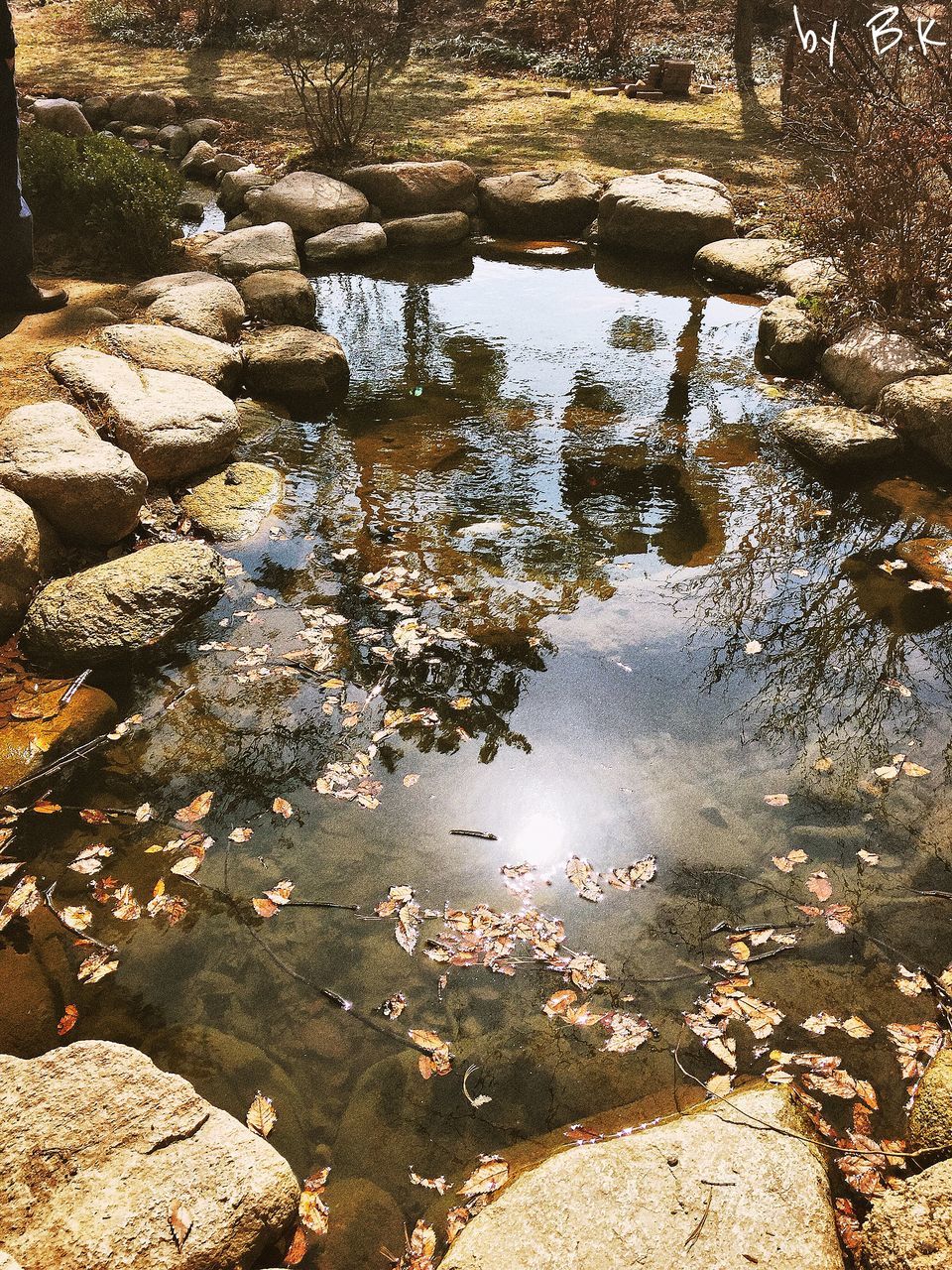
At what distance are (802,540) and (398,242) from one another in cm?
642

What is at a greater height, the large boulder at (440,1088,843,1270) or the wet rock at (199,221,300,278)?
the wet rock at (199,221,300,278)

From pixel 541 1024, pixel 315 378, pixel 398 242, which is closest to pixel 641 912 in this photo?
pixel 541 1024

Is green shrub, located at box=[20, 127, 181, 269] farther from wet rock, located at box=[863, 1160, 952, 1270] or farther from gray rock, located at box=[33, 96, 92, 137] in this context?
wet rock, located at box=[863, 1160, 952, 1270]

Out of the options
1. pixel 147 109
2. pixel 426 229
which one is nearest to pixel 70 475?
pixel 426 229

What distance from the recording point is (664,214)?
909 centimetres

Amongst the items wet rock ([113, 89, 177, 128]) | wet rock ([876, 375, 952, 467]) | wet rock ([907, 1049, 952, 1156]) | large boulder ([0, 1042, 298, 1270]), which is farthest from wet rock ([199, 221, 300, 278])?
wet rock ([907, 1049, 952, 1156])

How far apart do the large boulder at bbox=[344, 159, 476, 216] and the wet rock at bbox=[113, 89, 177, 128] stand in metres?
5.06

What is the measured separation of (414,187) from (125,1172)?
10.0m

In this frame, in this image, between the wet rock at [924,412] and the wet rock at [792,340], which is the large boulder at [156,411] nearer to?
the wet rock at [792,340]

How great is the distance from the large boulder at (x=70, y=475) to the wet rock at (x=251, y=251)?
3782mm

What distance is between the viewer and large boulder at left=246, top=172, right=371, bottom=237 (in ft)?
31.4

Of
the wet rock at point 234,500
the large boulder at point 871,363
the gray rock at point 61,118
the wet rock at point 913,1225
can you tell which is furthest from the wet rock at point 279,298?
the wet rock at point 913,1225

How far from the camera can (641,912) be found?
11.0 ft

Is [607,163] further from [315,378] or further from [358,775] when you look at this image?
[358,775]
